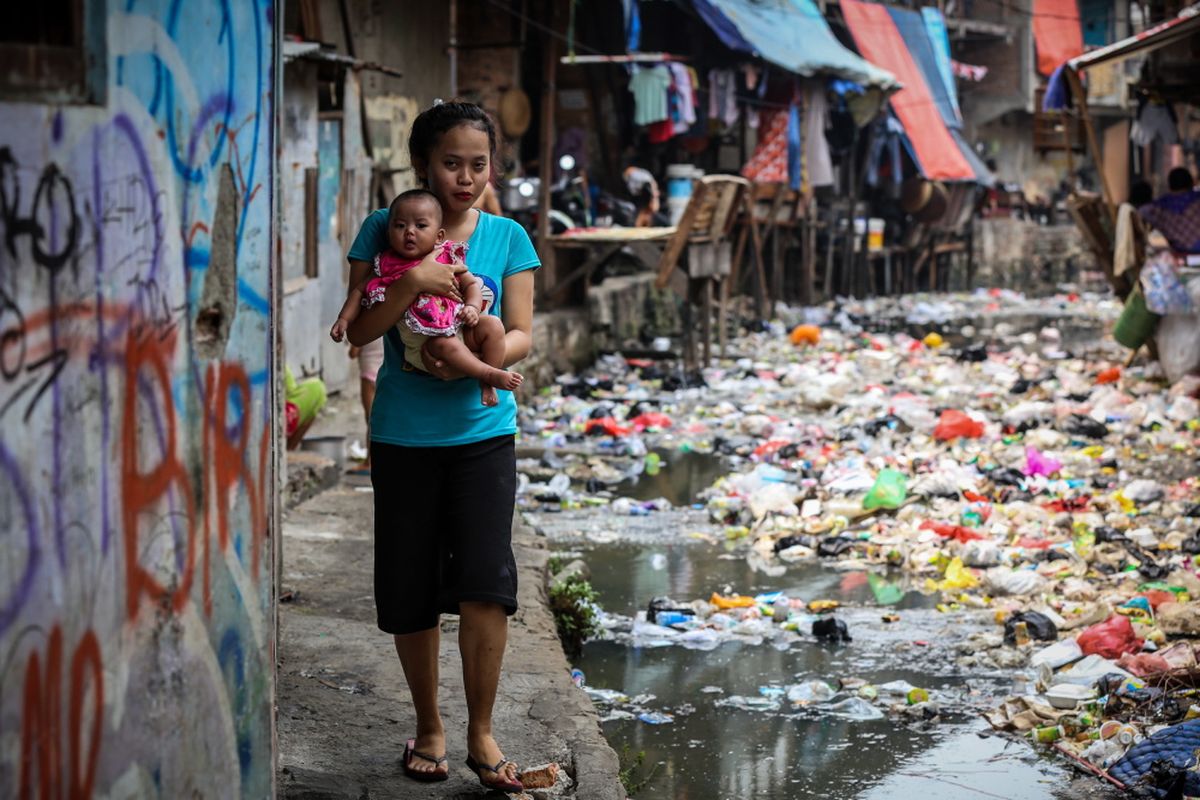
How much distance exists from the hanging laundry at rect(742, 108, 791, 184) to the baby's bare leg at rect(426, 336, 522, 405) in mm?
15820

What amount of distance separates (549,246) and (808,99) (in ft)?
23.7

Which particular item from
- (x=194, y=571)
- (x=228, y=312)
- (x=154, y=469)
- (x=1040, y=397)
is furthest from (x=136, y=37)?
(x=1040, y=397)

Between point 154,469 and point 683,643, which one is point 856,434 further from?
point 154,469

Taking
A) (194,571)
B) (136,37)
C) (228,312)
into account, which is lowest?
(194,571)

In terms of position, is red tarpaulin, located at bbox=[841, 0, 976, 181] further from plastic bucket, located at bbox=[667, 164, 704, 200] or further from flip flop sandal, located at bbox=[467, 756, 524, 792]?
flip flop sandal, located at bbox=[467, 756, 524, 792]

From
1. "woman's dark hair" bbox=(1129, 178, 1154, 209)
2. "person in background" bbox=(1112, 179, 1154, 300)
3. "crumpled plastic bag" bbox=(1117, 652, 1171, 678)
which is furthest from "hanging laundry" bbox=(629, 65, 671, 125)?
"crumpled plastic bag" bbox=(1117, 652, 1171, 678)

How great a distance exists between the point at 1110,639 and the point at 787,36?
13.9 metres

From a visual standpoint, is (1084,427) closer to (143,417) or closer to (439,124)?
(439,124)

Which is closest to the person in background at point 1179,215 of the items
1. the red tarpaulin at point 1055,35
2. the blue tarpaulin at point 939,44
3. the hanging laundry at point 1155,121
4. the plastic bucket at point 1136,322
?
the plastic bucket at point 1136,322

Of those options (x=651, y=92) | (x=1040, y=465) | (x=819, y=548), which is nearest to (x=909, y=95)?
(x=651, y=92)

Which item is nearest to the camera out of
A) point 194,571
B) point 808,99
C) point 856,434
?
point 194,571

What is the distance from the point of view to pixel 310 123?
28.3ft

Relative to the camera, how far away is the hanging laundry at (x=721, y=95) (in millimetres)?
17125

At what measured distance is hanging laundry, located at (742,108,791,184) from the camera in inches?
728
